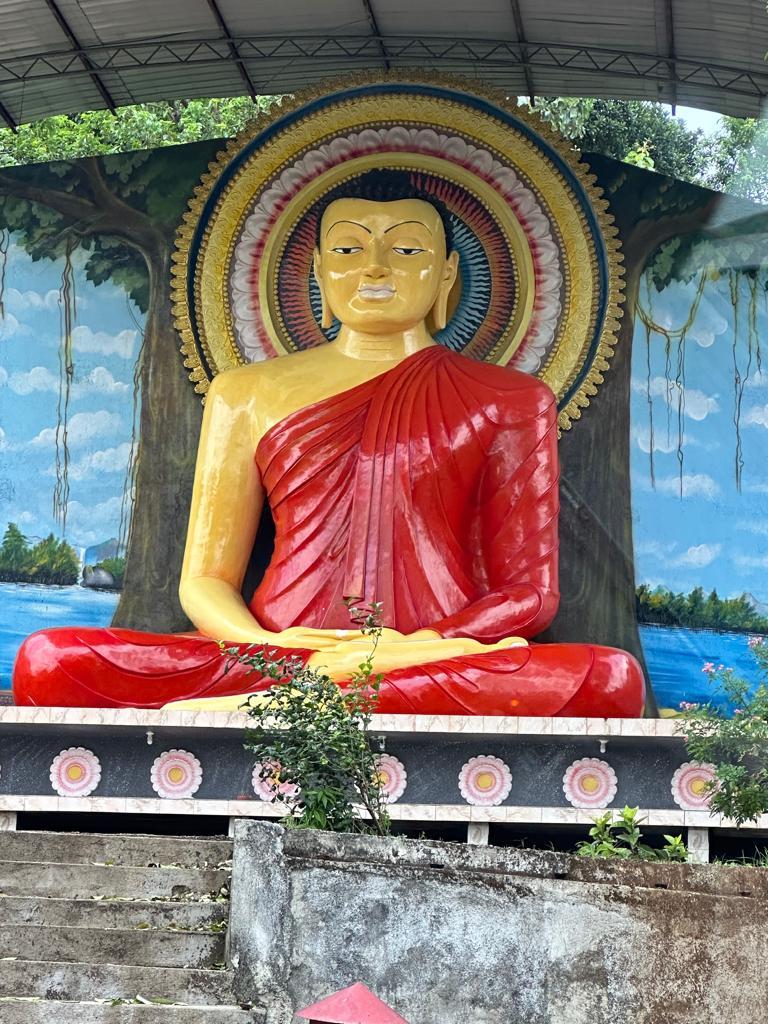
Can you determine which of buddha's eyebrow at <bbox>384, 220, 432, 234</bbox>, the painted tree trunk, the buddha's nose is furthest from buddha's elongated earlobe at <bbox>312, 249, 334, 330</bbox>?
the painted tree trunk

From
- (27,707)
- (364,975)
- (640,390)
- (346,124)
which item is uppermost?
(346,124)

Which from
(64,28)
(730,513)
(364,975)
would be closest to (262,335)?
(64,28)

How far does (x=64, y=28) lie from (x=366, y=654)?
14.2ft

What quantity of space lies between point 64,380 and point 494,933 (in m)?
6.30

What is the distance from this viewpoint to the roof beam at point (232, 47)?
10930 mm

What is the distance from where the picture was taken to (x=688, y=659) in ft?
35.1

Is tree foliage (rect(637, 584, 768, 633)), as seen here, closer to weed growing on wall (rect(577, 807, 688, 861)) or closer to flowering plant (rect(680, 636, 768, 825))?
flowering plant (rect(680, 636, 768, 825))

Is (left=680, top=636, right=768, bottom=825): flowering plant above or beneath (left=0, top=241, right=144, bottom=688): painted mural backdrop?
beneath

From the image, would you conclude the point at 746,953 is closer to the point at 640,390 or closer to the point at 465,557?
the point at 465,557

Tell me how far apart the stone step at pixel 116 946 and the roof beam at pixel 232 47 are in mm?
6463

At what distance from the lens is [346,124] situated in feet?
35.8

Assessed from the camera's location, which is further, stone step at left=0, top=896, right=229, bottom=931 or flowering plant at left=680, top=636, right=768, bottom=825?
flowering plant at left=680, top=636, right=768, bottom=825

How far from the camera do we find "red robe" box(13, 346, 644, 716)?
9.32m

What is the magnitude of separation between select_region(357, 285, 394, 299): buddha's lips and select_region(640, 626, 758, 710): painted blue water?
2.36 m
